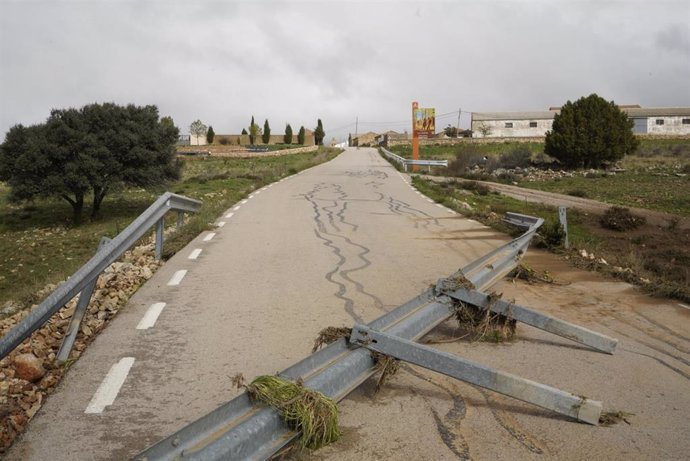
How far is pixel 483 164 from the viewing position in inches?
1927

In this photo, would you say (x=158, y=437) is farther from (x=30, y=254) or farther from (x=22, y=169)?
(x=22, y=169)

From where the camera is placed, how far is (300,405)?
3420mm

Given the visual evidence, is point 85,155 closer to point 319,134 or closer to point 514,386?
point 514,386

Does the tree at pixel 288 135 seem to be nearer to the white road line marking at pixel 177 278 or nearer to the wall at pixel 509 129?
the wall at pixel 509 129

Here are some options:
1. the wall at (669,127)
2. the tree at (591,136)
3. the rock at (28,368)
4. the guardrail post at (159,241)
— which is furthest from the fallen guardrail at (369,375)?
the wall at (669,127)

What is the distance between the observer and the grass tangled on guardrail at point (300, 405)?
Result: 339 cm

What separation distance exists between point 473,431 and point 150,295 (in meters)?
4.91

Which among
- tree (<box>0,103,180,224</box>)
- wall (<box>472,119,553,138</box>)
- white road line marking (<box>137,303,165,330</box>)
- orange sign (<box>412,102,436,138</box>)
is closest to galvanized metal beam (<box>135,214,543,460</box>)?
white road line marking (<box>137,303,165,330</box>)

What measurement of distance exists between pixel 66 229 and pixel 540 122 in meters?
78.7

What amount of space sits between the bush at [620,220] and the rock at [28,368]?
15378 mm

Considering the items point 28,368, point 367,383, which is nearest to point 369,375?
point 367,383

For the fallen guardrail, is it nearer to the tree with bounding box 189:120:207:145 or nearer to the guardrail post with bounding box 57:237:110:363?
the guardrail post with bounding box 57:237:110:363

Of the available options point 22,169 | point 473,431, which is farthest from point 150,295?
point 22,169

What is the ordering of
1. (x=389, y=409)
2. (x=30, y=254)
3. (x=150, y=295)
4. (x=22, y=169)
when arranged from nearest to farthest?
(x=389, y=409) → (x=150, y=295) → (x=30, y=254) → (x=22, y=169)
